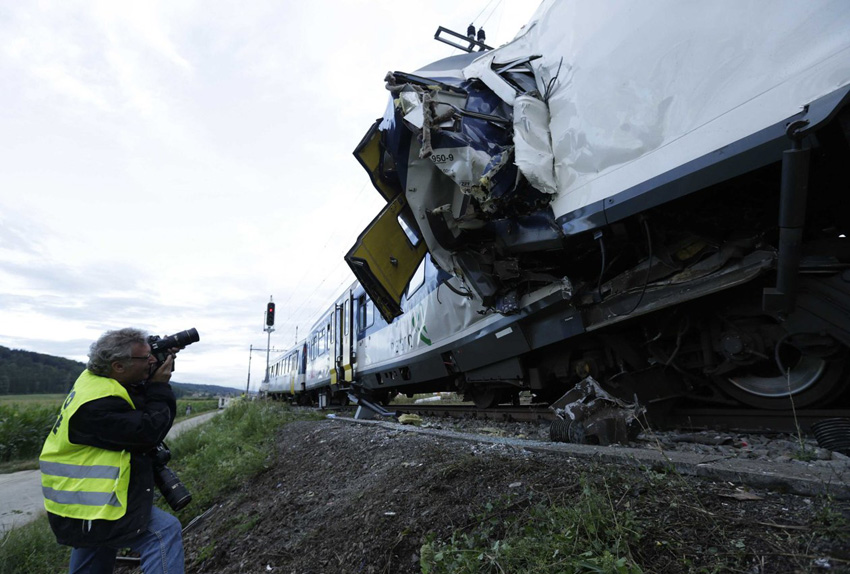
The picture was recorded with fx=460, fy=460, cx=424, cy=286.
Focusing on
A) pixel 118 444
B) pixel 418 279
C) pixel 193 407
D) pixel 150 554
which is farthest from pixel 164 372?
pixel 193 407

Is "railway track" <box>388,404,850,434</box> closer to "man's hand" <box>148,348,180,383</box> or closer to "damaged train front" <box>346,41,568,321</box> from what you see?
"damaged train front" <box>346,41,568,321</box>

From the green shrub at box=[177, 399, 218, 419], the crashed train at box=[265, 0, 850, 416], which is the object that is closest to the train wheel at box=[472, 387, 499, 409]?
the crashed train at box=[265, 0, 850, 416]

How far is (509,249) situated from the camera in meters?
4.16

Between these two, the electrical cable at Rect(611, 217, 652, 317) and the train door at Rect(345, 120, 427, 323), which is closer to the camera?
the electrical cable at Rect(611, 217, 652, 317)

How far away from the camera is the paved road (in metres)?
6.05

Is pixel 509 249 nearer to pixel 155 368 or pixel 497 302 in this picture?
pixel 497 302

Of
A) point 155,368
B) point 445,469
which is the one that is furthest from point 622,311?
point 155,368

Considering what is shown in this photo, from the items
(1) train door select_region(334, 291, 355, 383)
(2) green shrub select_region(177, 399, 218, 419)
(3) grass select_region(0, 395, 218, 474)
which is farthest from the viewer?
(2) green shrub select_region(177, 399, 218, 419)

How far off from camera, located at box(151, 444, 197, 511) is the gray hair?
20.1 inches

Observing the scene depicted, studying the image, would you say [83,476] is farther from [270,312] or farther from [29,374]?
[29,374]

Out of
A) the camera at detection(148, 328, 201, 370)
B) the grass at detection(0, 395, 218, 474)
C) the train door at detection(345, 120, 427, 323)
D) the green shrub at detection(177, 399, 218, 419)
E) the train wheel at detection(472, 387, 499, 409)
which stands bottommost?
the train wheel at detection(472, 387, 499, 409)

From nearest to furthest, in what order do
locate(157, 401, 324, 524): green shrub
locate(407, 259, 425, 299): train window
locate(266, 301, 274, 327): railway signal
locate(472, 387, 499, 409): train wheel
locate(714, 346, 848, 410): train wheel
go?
locate(714, 346, 848, 410): train wheel → locate(157, 401, 324, 524): green shrub → locate(472, 387, 499, 409): train wheel → locate(407, 259, 425, 299): train window → locate(266, 301, 274, 327): railway signal

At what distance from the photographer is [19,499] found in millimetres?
7535

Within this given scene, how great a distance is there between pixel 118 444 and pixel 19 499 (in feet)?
26.2
